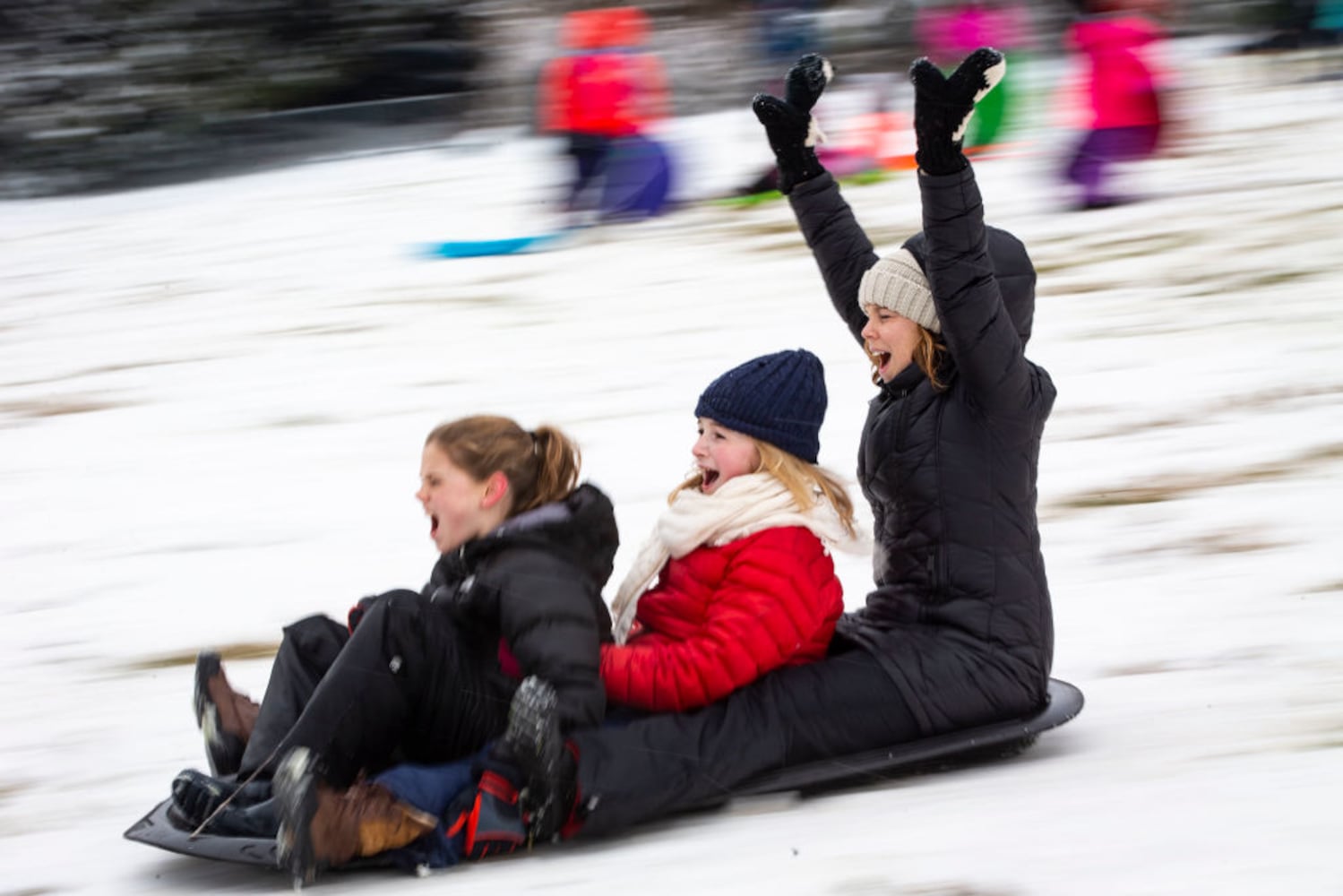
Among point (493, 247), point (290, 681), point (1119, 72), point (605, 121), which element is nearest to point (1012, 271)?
point (290, 681)

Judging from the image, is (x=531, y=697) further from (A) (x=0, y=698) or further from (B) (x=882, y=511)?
(A) (x=0, y=698)

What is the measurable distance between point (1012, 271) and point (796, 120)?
→ 24.4 inches

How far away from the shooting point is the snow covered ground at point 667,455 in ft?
9.11

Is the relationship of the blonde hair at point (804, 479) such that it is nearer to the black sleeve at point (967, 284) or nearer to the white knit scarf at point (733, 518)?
the white knit scarf at point (733, 518)

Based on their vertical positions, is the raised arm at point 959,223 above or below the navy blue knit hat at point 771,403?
above

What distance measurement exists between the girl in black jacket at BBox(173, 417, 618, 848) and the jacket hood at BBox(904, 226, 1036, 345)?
0.79 meters

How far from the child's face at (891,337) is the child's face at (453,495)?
0.76 meters

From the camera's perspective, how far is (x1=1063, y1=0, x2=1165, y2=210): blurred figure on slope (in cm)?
819

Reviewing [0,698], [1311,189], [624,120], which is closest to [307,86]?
[624,120]

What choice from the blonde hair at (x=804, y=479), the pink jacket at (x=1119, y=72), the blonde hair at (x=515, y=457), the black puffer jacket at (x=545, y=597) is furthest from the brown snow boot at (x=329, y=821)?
the pink jacket at (x=1119, y=72)

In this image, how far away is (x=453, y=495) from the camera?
2.99 metres

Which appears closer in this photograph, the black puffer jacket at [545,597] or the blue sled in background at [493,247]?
the black puffer jacket at [545,597]

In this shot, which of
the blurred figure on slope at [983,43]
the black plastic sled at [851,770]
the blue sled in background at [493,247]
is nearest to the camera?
the black plastic sled at [851,770]

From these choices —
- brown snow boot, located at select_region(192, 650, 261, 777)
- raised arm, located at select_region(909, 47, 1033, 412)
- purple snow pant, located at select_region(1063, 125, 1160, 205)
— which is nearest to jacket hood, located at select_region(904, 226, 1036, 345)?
raised arm, located at select_region(909, 47, 1033, 412)
